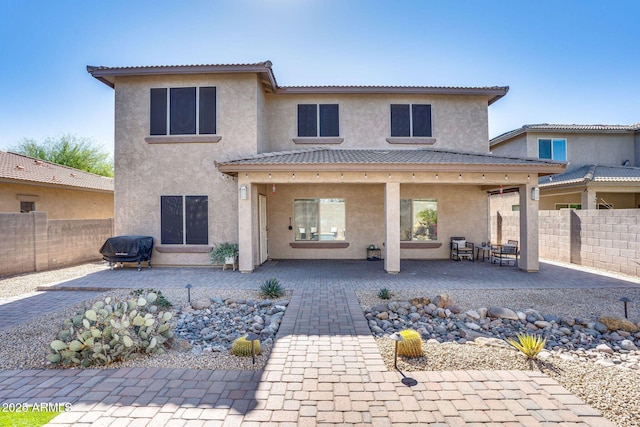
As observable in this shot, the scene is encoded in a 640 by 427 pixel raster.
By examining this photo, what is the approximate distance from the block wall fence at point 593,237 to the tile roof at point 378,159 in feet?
10.1

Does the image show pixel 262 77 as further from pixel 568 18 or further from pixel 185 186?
pixel 568 18

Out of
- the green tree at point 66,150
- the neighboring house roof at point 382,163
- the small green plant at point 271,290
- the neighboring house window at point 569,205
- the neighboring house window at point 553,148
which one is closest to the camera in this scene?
the small green plant at point 271,290

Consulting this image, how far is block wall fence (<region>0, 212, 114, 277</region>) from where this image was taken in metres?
10.7

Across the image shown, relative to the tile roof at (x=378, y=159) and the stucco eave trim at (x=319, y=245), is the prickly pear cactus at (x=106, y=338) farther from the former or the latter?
the stucco eave trim at (x=319, y=245)

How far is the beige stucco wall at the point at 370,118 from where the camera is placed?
525 inches

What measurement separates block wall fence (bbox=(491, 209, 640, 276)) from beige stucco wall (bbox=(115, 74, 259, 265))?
1278cm

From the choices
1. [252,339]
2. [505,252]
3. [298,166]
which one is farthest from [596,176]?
[252,339]

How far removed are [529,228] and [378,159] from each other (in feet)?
18.5

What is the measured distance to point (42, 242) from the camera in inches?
461

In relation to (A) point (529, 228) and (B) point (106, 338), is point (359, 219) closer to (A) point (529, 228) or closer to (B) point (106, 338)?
(A) point (529, 228)

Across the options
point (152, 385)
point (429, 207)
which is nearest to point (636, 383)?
point (152, 385)

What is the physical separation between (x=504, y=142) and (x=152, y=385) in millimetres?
23447

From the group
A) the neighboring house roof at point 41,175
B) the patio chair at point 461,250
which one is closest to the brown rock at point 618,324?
the patio chair at point 461,250

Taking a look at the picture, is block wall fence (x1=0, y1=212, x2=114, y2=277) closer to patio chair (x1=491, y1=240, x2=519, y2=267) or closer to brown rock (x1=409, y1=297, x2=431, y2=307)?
brown rock (x1=409, y1=297, x2=431, y2=307)
